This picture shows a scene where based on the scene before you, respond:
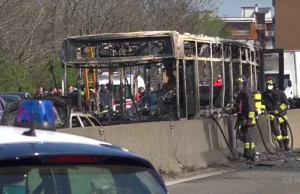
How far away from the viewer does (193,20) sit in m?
43.5

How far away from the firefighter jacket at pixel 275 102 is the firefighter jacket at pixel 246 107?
257 cm

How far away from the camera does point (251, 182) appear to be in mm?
13477

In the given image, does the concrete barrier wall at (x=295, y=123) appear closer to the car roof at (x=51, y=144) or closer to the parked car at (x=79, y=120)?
the parked car at (x=79, y=120)

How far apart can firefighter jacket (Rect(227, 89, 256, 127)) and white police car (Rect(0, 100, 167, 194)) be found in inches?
485

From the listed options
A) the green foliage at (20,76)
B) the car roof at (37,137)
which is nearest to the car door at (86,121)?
the car roof at (37,137)

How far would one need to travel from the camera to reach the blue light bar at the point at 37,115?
506 cm

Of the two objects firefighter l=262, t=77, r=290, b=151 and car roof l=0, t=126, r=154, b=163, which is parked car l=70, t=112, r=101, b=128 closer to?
firefighter l=262, t=77, r=290, b=151

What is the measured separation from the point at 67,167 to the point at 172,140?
10342 mm

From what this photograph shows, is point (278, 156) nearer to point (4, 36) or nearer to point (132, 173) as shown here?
point (132, 173)

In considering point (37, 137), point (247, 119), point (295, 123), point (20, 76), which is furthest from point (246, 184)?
point (20, 76)

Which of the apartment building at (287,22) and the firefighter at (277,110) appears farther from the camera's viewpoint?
the apartment building at (287,22)

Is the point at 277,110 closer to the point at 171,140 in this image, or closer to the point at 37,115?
the point at 171,140

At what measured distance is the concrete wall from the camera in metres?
13.2

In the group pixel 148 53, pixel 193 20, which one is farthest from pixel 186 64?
pixel 193 20
